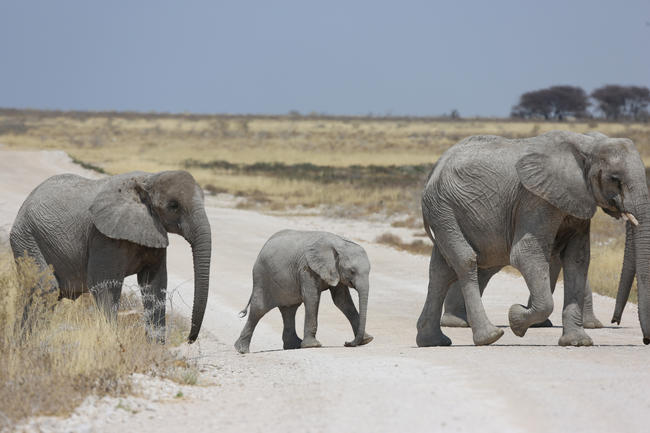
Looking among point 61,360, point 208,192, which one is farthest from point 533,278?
point 208,192

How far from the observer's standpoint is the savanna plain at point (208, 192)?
8016 mm

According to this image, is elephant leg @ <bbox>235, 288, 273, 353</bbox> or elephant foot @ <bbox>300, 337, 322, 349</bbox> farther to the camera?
elephant leg @ <bbox>235, 288, 273, 353</bbox>

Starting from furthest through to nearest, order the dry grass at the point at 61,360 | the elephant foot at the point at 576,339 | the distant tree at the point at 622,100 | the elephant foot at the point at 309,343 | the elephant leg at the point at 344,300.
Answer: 1. the distant tree at the point at 622,100
2. the elephant leg at the point at 344,300
3. the elephant foot at the point at 309,343
4. the elephant foot at the point at 576,339
5. the dry grass at the point at 61,360

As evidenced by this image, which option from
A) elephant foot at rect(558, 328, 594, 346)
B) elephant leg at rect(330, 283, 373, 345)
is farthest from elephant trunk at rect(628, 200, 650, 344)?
elephant leg at rect(330, 283, 373, 345)

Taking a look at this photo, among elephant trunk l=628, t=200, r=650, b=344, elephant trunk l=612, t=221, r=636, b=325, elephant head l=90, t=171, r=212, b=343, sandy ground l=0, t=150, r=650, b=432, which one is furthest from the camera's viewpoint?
elephant trunk l=612, t=221, r=636, b=325

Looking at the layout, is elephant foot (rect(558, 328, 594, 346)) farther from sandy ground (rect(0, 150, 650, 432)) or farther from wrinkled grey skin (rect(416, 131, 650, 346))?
sandy ground (rect(0, 150, 650, 432))

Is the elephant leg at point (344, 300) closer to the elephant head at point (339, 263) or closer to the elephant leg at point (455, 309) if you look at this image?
the elephant head at point (339, 263)

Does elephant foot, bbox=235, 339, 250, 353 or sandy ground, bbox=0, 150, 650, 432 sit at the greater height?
sandy ground, bbox=0, 150, 650, 432

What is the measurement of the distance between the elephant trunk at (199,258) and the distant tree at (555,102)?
11818 centimetres

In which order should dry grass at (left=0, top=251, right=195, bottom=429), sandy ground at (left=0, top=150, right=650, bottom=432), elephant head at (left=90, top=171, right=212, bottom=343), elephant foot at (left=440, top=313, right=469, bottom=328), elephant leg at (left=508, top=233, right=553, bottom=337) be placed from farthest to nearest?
1. elephant foot at (left=440, top=313, right=469, bottom=328)
2. elephant head at (left=90, top=171, right=212, bottom=343)
3. elephant leg at (left=508, top=233, right=553, bottom=337)
4. dry grass at (left=0, top=251, right=195, bottom=429)
5. sandy ground at (left=0, top=150, right=650, bottom=432)

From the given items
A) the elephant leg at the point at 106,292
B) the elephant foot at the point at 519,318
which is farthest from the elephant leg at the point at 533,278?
the elephant leg at the point at 106,292

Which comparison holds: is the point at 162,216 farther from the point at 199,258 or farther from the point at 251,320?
the point at 251,320

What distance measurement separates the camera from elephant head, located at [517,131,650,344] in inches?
398

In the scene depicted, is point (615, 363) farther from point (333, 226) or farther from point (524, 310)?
point (333, 226)
